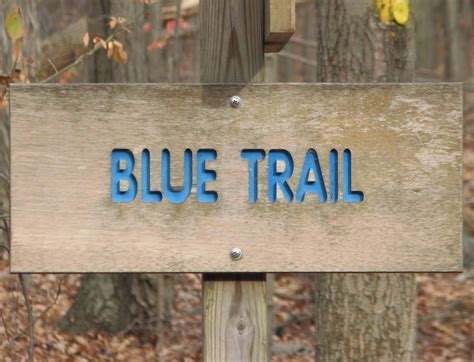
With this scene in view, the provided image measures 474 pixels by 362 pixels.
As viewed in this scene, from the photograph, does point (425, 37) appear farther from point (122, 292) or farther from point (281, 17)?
point (281, 17)

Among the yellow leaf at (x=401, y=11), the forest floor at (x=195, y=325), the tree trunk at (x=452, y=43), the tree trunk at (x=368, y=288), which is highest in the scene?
the tree trunk at (x=452, y=43)

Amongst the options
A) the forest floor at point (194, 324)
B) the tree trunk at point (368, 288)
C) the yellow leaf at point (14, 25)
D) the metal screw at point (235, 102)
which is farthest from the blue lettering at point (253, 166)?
the forest floor at point (194, 324)

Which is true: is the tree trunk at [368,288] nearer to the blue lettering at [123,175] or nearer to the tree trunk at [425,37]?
the blue lettering at [123,175]

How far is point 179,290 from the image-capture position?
32.1ft

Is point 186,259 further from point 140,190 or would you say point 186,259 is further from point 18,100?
point 18,100

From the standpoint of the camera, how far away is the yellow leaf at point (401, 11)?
15.1 feet

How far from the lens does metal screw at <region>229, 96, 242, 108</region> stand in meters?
2.30

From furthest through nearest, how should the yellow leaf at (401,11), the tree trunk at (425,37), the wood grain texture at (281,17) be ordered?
the tree trunk at (425,37), the yellow leaf at (401,11), the wood grain texture at (281,17)

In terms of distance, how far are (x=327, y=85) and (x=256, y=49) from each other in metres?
0.24

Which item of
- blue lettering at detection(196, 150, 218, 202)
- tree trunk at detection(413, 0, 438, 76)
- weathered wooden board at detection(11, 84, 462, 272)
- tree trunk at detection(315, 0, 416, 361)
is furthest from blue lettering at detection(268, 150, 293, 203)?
tree trunk at detection(413, 0, 438, 76)

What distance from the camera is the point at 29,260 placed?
7.42 feet

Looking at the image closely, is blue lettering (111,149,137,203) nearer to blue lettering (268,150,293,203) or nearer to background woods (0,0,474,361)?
blue lettering (268,150,293,203)

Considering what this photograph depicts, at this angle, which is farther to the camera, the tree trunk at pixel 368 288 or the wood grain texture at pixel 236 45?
the tree trunk at pixel 368 288

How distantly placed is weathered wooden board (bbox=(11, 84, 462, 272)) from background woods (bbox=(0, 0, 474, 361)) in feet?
5.87
